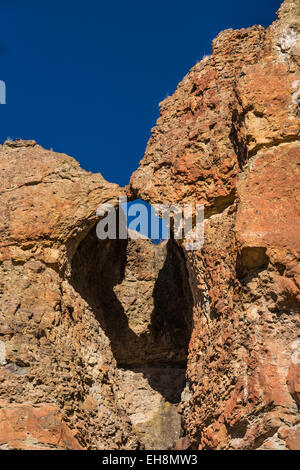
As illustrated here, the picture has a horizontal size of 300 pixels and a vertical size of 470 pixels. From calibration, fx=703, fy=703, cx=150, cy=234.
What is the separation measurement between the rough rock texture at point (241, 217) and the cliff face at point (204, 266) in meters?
0.02

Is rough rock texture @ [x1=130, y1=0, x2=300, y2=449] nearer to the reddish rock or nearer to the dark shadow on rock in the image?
the reddish rock

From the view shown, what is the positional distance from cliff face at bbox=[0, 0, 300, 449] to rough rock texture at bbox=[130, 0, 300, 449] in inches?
0.7

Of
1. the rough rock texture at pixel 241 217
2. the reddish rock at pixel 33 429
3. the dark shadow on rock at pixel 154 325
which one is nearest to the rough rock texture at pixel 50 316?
the reddish rock at pixel 33 429

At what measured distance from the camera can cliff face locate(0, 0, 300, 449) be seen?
7980 mm

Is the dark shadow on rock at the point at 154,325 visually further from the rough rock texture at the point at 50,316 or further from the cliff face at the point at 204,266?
the rough rock texture at the point at 50,316

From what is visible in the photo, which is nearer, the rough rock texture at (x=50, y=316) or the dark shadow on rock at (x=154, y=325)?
the rough rock texture at (x=50, y=316)

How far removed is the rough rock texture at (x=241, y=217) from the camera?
7.91 metres

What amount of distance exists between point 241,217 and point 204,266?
3.55 ft

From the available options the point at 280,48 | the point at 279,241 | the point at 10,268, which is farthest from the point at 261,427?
the point at 280,48

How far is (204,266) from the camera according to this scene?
9320mm

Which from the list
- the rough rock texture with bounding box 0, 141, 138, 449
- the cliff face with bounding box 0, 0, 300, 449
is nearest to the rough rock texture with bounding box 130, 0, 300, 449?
the cliff face with bounding box 0, 0, 300, 449

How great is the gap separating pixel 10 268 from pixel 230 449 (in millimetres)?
3723

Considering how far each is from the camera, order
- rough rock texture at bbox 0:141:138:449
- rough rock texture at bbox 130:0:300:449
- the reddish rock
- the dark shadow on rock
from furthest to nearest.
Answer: the dark shadow on rock, rough rock texture at bbox 0:141:138:449, rough rock texture at bbox 130:0:300:449, the reddish rock

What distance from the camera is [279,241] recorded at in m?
8.16
